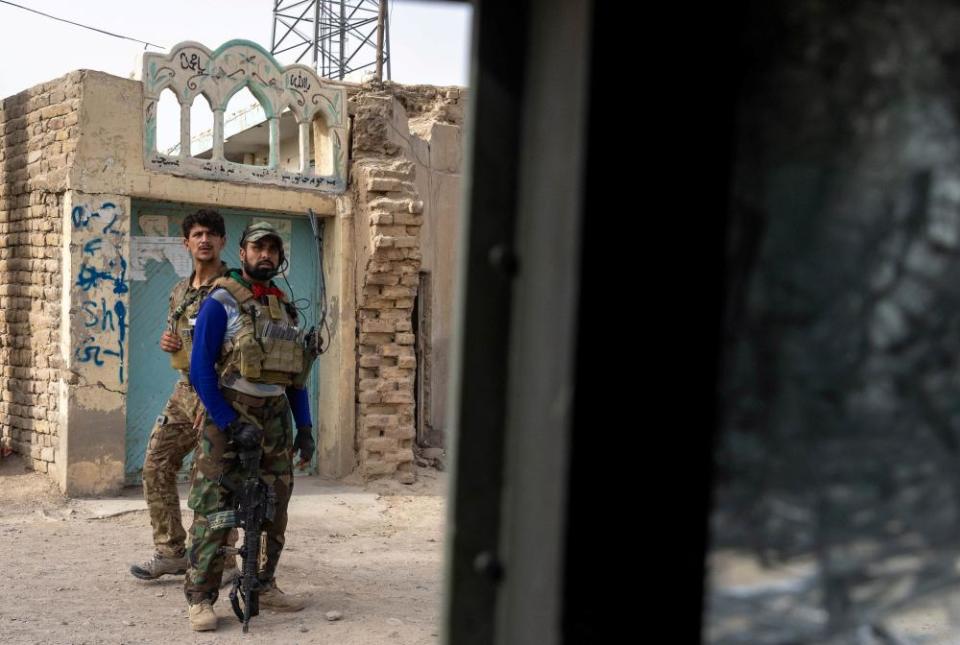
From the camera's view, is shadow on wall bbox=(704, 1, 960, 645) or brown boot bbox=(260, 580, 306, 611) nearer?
shadow on wall bbox=(704, 1, 960, 645)

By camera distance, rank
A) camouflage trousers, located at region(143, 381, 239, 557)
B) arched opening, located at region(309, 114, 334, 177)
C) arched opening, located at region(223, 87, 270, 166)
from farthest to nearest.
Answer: arched opening, located at region(223, 87, 270, 166) → arched opening, located at region(309, 114, 334, 177) → camouflage trousers, located at region(143, 381, 239, 557)

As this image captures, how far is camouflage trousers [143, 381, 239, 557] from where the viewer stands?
5.36 m

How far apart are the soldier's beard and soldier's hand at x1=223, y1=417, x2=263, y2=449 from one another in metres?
0.67

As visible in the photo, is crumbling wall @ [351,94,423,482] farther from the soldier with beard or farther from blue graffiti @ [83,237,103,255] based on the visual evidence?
the soldier with beard

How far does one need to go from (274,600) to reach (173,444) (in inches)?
40.1

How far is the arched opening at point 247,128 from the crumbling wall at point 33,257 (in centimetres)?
392

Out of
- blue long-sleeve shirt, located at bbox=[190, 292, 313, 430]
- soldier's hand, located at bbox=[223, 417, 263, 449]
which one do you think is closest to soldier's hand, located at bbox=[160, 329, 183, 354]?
blue long-sleeve shirt, located at bbox=[190, 292, 313, 430]

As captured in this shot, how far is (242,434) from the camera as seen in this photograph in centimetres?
454

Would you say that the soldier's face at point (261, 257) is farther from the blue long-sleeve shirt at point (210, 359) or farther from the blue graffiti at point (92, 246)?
the blue graffiti at point (92, 246)

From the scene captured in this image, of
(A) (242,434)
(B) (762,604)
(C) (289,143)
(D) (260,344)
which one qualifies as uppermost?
(C) (289,143)

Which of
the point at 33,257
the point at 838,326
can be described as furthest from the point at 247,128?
the point at 838,326

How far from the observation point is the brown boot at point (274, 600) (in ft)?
16.8

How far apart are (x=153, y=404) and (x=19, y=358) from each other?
1249 millimetres

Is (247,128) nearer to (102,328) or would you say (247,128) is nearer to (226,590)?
(102,328)
